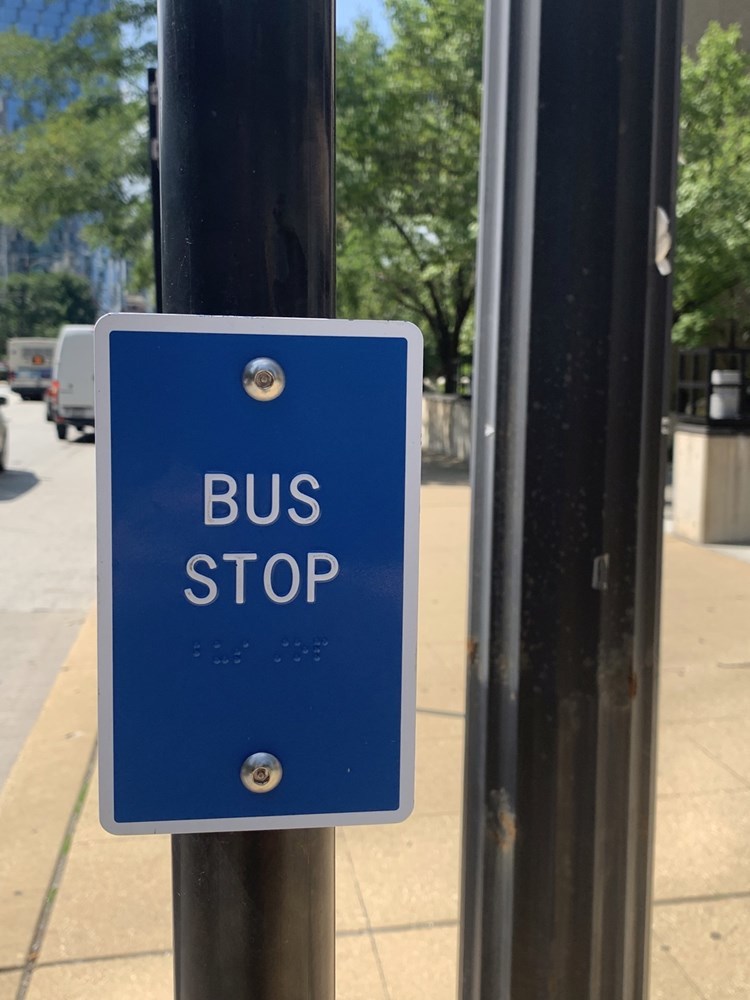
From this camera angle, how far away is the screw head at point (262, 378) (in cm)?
140

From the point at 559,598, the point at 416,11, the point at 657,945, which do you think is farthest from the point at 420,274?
the point at 559,598

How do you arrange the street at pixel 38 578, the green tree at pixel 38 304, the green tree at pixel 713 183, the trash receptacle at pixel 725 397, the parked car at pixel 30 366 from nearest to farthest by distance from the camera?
the street at pixel 38 578 < the trash receptacle at pixel 725 397 < the green tree at pixel 713 183 < the parked car at pixel 30 366 < the green tree at pixel 38 304

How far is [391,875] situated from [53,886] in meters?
1.14

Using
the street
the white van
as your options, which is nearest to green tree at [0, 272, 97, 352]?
the white van

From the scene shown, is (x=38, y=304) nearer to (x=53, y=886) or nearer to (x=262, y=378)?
(x=53, y=886)

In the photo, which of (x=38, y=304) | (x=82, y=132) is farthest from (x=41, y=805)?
(x=38, y=304)

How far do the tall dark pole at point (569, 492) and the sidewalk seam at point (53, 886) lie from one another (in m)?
1.80

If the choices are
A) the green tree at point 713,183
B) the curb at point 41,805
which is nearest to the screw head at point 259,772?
the curb at point 41,805

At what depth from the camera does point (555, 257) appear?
1.56 metres

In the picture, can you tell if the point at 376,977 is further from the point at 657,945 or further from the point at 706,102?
the point at 706,102

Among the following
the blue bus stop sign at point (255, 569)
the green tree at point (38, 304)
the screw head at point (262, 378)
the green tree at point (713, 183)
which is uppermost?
the green tree at point (38, 304)

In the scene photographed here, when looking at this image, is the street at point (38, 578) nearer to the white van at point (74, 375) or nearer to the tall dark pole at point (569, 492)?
the tall dark pole at point (569, 492)

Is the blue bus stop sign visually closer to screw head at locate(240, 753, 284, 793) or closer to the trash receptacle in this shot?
screw head at locate(240, 753, 284, 793)

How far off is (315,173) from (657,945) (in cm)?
261
